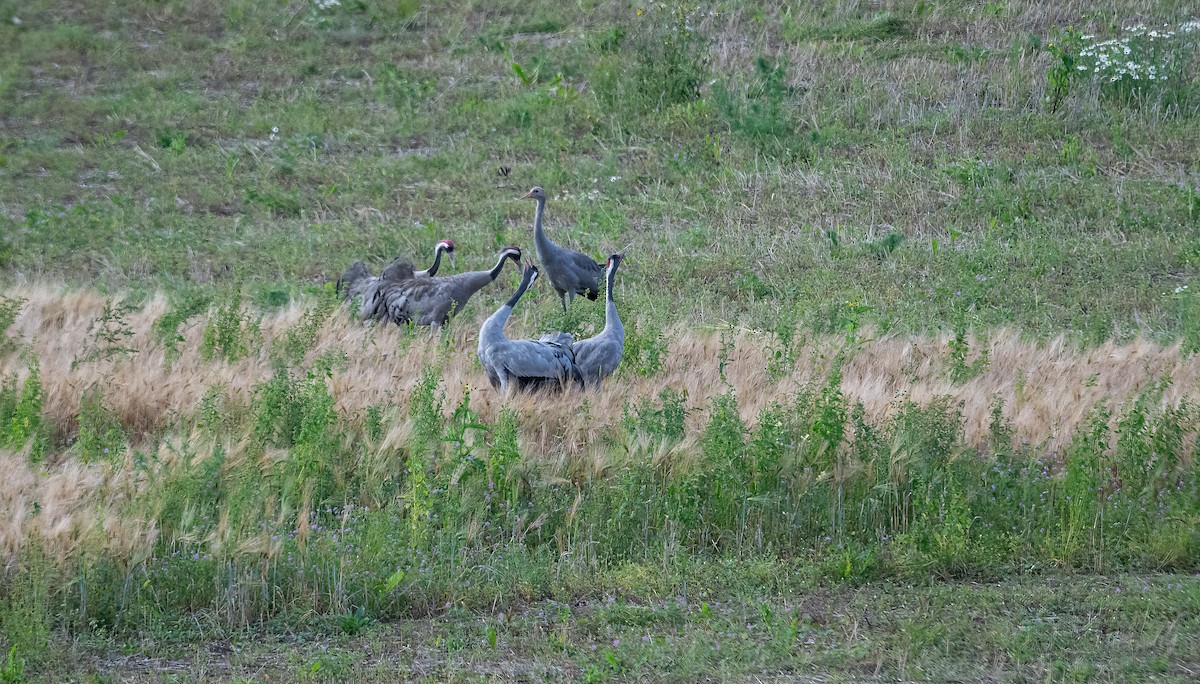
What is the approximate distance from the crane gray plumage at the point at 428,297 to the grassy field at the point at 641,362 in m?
0.27

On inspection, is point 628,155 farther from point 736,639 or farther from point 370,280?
point 736,639

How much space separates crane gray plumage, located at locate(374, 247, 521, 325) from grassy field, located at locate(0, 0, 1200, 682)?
272 mm

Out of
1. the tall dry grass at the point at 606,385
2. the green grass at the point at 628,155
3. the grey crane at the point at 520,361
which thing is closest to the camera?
the tall dry grass at the point at 606,385

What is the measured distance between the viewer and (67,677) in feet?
16.9

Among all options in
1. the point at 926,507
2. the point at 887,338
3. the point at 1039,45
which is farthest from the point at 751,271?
the point at 1039,45

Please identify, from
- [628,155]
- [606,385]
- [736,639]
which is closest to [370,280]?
[606,385]

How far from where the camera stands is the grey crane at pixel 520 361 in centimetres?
890

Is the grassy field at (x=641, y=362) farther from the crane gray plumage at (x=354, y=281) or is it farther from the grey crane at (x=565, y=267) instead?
the grey crane at (x=565, y=267)

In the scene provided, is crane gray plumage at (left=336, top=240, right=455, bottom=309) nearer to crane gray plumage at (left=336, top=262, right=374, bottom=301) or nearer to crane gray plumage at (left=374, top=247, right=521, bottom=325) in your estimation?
crane gray plumage at (left=336, top=262, right=374, bottom=301)

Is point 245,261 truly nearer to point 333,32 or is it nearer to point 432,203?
point 432,203

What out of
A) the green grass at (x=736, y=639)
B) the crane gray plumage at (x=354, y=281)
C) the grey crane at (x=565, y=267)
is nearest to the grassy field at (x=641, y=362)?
the green grass at (x=736, y=639)

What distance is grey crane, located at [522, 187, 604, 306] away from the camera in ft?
42.8

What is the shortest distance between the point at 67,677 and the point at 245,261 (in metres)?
10.6

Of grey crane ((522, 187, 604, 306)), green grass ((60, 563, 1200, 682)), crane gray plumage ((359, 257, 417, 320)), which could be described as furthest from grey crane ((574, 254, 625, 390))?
grey crane ((522, 187, 604, 306))
